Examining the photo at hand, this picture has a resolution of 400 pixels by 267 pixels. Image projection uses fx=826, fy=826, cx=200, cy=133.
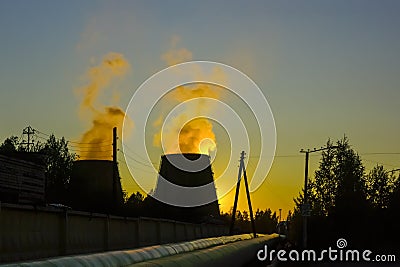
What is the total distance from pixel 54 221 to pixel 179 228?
21145mm

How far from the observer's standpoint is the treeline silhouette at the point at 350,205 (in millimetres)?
62469

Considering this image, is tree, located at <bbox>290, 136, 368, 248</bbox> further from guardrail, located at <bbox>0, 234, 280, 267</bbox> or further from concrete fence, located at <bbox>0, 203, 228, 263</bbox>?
guardrail, located at <bbox>0, 234, 280, 267</bbox>

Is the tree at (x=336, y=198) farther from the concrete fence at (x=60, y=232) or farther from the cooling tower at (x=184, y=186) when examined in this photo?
the concrete fence at (x=60, y=232)

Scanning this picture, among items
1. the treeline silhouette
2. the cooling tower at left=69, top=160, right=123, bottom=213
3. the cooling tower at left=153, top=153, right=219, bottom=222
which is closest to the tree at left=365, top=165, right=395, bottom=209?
the treeline silhouette

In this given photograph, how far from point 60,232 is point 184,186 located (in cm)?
4741

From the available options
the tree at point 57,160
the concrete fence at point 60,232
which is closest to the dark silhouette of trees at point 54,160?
the tree at point 57,160

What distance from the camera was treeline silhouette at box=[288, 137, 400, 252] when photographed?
6247cm

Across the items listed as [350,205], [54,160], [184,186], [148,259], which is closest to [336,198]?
[350,205]

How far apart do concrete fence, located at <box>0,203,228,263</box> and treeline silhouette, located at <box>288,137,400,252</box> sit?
2904 cm

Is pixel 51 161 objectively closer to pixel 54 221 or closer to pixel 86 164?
pixel 86 164

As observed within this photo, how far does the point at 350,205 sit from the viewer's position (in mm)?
63469

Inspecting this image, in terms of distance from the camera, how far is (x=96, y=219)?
2841 cm

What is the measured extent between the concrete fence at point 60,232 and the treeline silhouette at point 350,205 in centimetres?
2904

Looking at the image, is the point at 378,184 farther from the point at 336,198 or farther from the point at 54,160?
the point at 54,160
